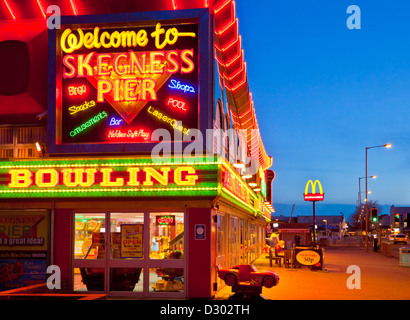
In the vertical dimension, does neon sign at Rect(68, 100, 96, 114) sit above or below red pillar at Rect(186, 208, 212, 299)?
above

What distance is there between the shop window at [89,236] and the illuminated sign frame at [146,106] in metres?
1.88

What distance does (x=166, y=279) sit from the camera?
549 inches

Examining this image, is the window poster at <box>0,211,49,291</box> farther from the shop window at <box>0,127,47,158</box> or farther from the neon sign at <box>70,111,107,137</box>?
the neon sign at <box>70,111,107,137</box>

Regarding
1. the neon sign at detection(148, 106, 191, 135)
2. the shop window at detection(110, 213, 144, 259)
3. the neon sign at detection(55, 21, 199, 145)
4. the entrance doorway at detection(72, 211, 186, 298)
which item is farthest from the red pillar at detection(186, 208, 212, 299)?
the neon sign at detection(55, 21, 199, 145)

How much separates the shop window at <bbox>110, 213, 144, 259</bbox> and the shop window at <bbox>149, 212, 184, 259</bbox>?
321 millimetres

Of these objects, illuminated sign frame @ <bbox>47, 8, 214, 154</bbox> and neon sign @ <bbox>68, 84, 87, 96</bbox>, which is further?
neon sign @ <bbox>68, 84, 87, 96</bbox>

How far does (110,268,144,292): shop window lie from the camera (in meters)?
14.1

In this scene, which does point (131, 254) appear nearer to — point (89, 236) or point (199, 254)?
point (89, 236)

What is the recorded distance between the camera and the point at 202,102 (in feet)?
45.8

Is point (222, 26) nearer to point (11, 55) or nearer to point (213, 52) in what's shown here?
point (213, 52)

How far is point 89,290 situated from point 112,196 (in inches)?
106

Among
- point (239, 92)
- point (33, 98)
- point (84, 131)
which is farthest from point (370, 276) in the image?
point (33, 98)

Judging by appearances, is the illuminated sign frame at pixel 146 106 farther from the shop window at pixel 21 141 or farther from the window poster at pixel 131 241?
the window poster at pixel 131 241

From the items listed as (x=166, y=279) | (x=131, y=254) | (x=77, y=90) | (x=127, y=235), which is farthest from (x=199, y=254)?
(x=77, y=90)
